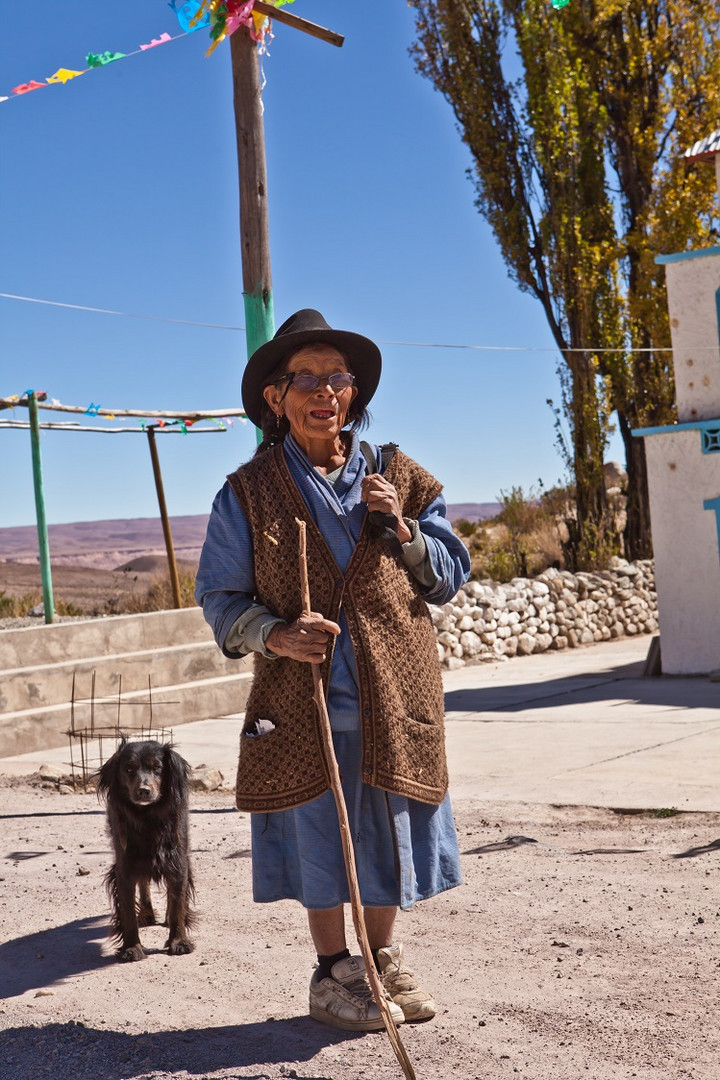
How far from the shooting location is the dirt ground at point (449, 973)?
305cm

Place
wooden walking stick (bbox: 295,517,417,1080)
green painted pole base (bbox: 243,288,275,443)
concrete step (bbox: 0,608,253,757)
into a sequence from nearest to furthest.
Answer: wooden walking stick (bbox: 295,517,417,1080) < green painted pole base (bbox: 243,288,275,443) < concrete step (bbox: 0,608,253,757)

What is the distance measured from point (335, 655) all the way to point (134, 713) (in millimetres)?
7063

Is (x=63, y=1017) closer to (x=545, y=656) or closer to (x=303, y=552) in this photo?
(x=303, y=552)

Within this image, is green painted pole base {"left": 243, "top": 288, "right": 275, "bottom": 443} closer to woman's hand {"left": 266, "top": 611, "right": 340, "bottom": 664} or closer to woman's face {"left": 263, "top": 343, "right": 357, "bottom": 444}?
woman's face {"left": 263, "top": 343, "right": 357, "bottom": 444}

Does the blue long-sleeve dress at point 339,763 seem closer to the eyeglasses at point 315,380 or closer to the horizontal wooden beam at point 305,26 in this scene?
the eyeglasses at point 315,380

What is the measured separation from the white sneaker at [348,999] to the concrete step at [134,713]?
16.7 feet

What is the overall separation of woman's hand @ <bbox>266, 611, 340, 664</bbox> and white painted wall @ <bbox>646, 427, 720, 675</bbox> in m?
9.33

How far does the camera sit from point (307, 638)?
3.03 metres

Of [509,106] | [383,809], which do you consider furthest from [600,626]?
[383,809]

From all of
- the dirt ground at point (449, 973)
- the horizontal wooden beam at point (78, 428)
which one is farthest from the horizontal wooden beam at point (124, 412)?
the dirt ground at point (449, 973)

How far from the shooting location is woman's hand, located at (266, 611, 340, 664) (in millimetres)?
3023

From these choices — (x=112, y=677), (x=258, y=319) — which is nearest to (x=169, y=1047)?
(x=258, y=319)

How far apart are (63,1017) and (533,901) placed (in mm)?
1866

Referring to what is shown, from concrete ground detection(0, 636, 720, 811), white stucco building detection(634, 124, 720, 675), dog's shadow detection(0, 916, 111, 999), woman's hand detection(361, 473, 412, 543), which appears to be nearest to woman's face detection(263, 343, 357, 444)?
woman's hand detection(361, 473, 412, 543)
